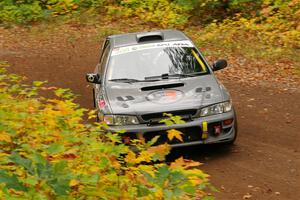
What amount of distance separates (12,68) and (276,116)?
866cm

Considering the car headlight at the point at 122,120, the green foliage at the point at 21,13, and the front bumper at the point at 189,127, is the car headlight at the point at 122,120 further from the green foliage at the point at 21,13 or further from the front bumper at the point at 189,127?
the green foliage at the point at 21,13

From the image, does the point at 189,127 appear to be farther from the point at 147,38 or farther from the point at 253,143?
the point at 147,38

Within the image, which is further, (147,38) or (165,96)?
(147,38)

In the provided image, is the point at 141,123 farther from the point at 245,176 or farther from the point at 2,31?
the point at 2,31

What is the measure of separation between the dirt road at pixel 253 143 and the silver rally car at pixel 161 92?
0.42m

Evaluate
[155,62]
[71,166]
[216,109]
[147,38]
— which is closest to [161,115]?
[216,109]

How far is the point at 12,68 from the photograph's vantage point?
15109 millimetres

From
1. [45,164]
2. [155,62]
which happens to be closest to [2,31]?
[155,62]

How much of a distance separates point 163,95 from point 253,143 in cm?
174

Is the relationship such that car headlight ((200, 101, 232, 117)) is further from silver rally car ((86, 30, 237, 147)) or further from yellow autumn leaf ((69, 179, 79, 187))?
yellow autumn leaf ((69, 179, 79, 187))

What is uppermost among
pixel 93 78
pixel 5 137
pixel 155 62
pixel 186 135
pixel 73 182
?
pixel 73 182

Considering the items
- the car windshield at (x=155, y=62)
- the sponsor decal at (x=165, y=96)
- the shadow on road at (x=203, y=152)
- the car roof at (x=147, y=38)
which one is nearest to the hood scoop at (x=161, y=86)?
the sponsor decal at (x=165, y=96)

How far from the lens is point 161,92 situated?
7609mm

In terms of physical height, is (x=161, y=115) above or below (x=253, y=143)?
above
